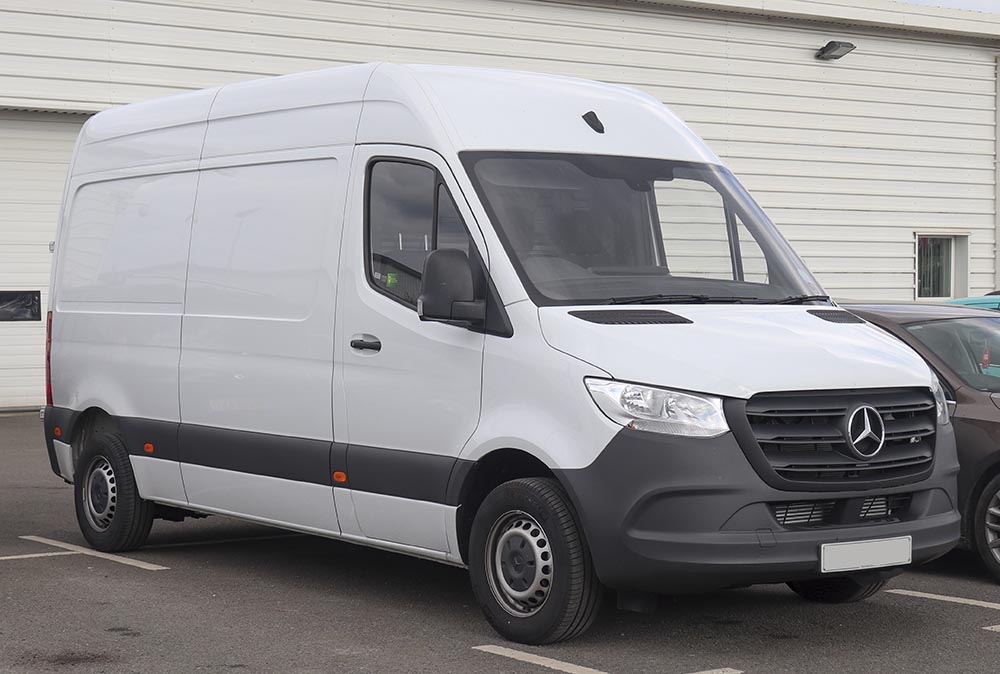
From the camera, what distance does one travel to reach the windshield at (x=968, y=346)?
28.0ft

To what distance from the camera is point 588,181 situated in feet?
23.8

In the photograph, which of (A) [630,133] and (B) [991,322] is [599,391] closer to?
(A) [630,133]

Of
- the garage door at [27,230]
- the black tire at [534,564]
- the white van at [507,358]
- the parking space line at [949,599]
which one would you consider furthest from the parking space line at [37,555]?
the garage door at [27,230]

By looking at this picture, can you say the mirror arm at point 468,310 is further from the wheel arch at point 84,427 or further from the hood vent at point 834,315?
the wheel arch at point 84,427

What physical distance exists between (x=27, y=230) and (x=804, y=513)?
45.2ft

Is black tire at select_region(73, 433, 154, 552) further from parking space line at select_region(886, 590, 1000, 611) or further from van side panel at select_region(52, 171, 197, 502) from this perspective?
parking space line at select_region(886, 590, 1000, 611)

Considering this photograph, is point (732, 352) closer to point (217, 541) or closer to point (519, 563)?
point (519, 563)

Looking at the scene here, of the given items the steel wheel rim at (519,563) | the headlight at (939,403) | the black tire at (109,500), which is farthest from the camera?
the black tire at (109,500)

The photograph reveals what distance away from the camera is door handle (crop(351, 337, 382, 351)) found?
720cm

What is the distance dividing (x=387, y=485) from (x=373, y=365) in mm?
568

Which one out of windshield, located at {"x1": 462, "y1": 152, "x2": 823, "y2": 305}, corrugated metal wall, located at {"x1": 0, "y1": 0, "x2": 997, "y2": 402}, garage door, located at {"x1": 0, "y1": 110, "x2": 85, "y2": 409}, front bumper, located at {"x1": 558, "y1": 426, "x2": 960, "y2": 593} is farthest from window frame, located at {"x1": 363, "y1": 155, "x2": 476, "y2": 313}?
garage door, located at {"x1": 0, "y1": 110, "x2": 85, "y2": 409}

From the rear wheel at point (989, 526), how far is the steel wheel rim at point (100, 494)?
497 cm

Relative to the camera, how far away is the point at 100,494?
941cm

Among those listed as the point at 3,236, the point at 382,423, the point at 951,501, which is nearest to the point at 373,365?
the point at 382,423
